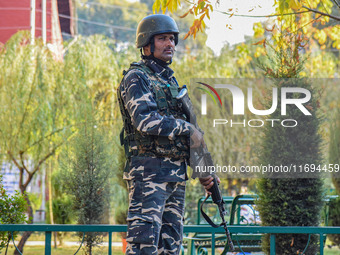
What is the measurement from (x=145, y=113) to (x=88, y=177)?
4106 mm

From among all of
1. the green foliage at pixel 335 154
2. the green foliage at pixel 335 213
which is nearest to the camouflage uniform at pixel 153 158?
the green foliage at pixel 335 154

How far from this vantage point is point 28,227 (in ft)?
13.7

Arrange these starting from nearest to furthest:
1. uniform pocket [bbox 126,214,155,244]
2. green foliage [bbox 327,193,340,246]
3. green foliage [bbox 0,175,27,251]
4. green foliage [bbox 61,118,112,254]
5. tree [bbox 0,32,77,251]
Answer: uniform pocket [bbox 126,214,155,244] < green foliage [bbox 0,175,27,251] < green foliage [bbox 61,118,112,254] < tree [bbox 0,32,77,251] < green foliage [bbox 327,193,340,246]

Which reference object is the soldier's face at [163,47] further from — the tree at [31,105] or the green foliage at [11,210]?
the tree at [31,105]

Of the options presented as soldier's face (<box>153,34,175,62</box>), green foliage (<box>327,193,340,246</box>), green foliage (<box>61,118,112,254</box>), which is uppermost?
soldier's face (<box>153,34,175,62</box>)

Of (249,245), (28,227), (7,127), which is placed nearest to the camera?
(28,227)

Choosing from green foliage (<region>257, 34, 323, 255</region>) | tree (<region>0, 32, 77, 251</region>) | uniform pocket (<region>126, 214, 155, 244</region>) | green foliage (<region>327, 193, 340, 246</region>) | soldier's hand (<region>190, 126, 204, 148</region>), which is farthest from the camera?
green foliage (<region>327, 193, 340, 246</region>)

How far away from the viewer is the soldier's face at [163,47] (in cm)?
346

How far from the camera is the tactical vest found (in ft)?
10.8

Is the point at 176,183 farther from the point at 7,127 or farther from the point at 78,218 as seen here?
the point at 7,127

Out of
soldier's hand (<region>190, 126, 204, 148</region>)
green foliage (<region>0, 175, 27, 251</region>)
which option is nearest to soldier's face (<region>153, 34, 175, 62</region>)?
soldier's hand (<region>190, 126, 204, 148</region>)

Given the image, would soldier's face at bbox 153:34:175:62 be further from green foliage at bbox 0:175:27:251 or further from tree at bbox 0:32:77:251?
tree at bbox 0:32:77:251

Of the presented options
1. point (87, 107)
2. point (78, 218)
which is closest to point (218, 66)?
point (87, 107)

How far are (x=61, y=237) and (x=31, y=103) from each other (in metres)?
2.62
